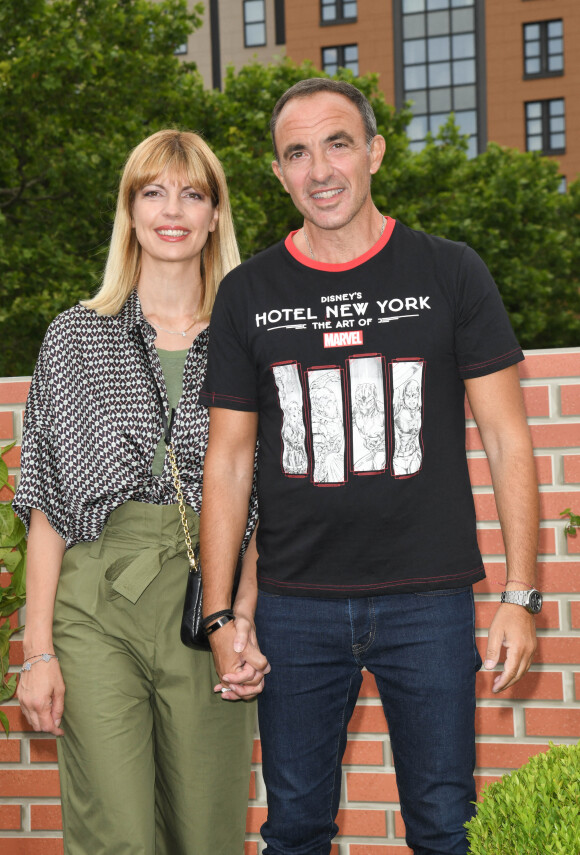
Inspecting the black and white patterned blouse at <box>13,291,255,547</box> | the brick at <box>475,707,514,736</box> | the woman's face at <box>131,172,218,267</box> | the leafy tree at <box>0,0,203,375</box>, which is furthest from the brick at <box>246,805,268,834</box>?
the leafy tree at <box>0,0,203,375</box>

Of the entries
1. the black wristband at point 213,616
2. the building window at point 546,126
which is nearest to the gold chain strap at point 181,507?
the black wristband at point 213,616

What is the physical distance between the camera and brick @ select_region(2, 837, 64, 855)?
11.5ft

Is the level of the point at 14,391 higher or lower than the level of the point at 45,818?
higher

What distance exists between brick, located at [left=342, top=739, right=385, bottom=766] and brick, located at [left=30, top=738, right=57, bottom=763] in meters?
1.07

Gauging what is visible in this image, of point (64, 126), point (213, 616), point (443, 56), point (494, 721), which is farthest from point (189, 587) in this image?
point (443, 56)

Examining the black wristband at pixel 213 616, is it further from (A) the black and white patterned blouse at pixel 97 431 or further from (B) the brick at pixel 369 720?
(B) the brick at pixel 369 720

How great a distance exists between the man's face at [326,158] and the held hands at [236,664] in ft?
3.62

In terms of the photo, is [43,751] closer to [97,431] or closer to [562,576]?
[97,431]

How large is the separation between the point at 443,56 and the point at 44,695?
4860 cm

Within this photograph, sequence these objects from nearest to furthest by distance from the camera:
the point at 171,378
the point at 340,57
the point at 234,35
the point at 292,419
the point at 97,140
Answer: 1. the point at 292,419
2. the point at 171,378
3. the point at 97,140
4. the point at 340,57
5. the point at 234,35

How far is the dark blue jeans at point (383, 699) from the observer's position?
7.97ft

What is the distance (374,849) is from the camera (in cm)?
334

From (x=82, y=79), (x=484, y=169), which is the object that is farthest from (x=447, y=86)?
(x=82, y=79)

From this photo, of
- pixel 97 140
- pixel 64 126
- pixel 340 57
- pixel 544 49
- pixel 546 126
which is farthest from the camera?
pixel 340 57
